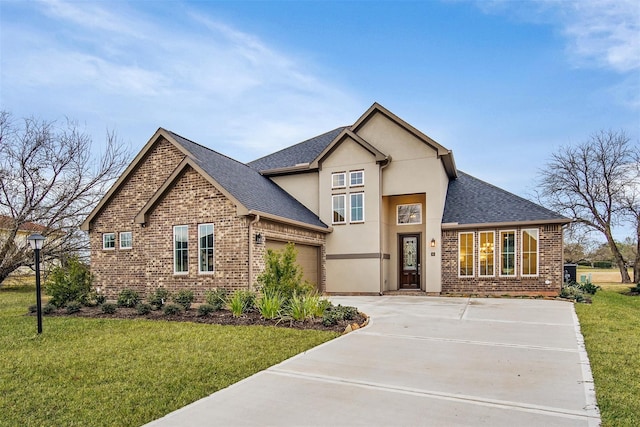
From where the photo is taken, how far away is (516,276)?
15242 mm

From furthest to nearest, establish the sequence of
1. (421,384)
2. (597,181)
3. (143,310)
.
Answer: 1. (597,181)
2. (143,310)
3. (421,384)

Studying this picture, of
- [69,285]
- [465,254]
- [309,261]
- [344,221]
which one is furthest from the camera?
[344,221]

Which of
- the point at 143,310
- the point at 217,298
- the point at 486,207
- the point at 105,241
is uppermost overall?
the point at 486,207

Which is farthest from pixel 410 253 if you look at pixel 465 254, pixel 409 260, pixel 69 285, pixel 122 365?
pixel 122 365

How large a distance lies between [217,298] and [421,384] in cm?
750

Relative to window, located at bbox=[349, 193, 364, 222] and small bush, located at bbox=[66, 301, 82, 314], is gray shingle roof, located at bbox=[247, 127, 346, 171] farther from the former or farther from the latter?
small bush, located at bbox=[66, 301, 82, 314]

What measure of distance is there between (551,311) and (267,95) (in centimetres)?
1596

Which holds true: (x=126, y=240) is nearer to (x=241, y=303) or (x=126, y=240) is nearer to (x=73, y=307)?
(x=73, y=307)

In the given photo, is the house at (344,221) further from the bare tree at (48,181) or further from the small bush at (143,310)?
the bare tree at (48,181)

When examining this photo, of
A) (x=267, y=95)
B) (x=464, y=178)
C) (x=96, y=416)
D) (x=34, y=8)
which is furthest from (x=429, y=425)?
(x=267, y=95)

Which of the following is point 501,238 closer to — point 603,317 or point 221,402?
point 603,317

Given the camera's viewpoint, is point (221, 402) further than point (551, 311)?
No

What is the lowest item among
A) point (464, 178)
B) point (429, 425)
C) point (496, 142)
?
point (429, 425)

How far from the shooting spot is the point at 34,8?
12.6m
